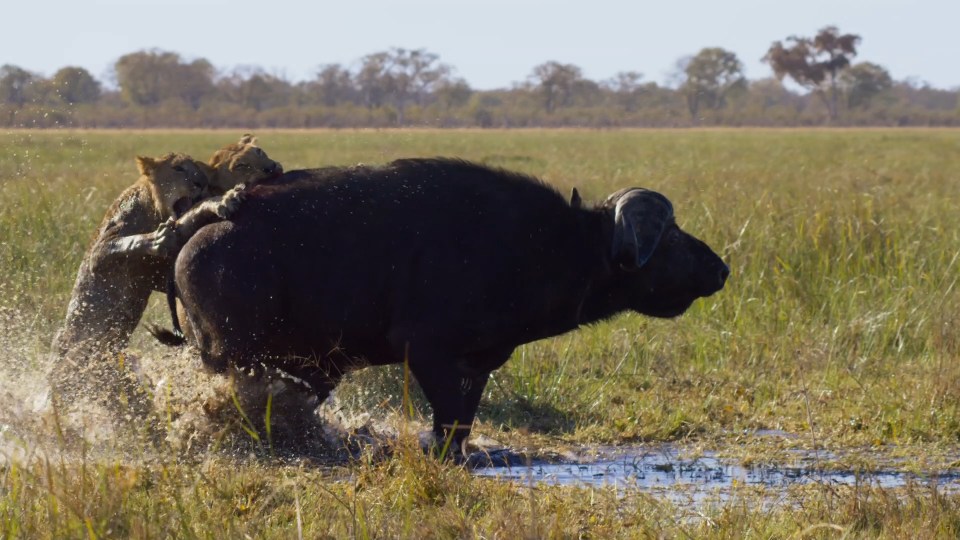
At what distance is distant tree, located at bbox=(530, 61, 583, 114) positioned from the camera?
83.3 metres

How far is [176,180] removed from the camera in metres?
5.83

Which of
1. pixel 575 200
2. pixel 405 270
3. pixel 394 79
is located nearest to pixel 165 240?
pixel 405 270

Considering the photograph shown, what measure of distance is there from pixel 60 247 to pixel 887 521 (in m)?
7.48

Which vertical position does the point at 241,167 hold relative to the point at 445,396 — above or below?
above

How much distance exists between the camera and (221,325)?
5.47 meters

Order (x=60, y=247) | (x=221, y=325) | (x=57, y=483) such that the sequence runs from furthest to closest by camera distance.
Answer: (x=60, y=247) → (x=221, y=325) → (x=57, y=483)

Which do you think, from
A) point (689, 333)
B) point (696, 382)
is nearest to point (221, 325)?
point (696, 382)

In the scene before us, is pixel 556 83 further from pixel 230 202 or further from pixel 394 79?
pixel 230 202

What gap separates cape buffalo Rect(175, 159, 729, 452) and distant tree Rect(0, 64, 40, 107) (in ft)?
9.64

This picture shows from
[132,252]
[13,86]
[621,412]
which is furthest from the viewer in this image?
[13,86]

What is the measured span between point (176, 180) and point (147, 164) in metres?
0.14

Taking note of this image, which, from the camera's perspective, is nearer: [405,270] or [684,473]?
[405,270]

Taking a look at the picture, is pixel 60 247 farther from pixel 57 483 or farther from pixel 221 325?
pixel 57 483

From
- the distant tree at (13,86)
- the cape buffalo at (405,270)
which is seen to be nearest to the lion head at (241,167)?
the cape buffalo at (405,270)
